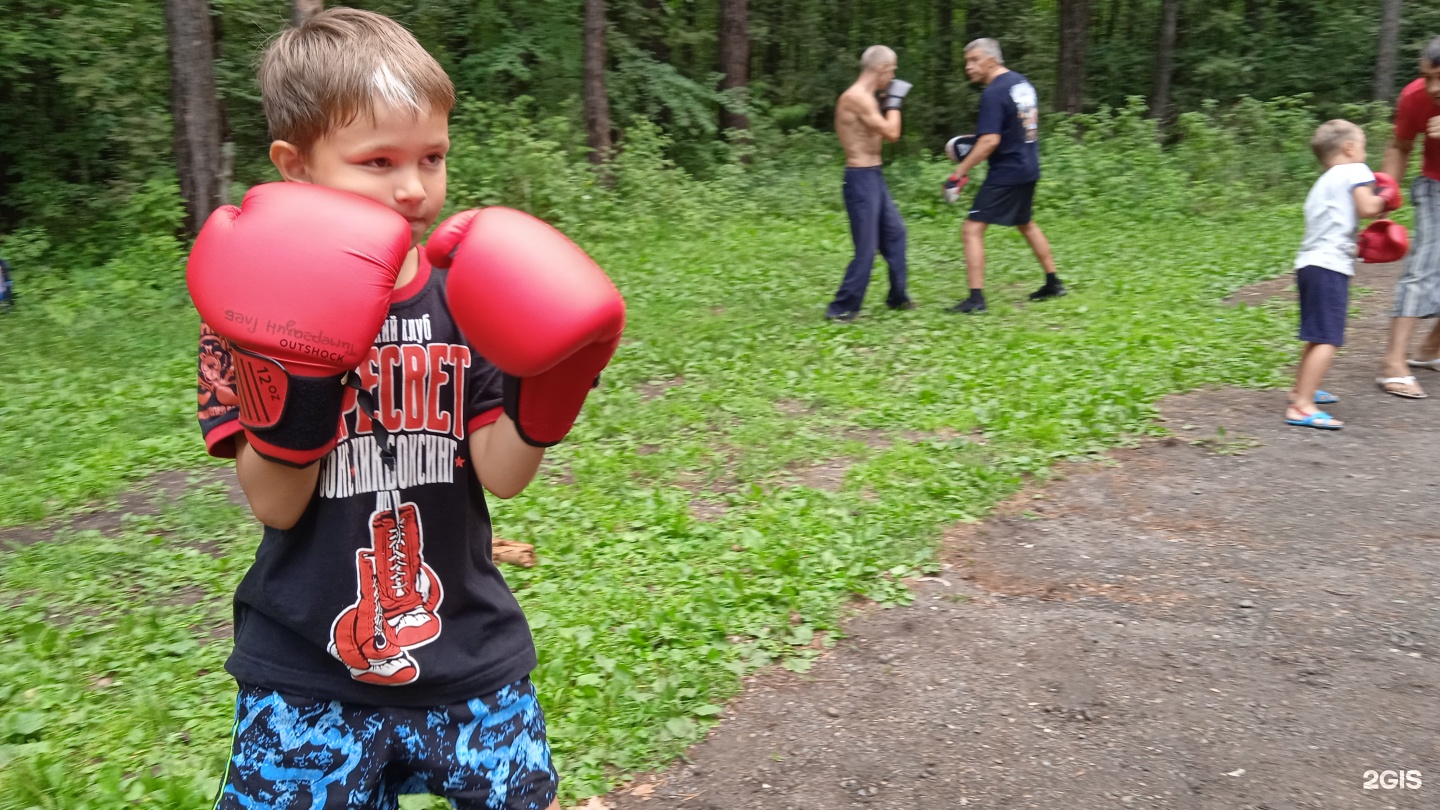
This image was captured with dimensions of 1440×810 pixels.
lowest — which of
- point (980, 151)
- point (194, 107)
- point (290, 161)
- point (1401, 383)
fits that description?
point (1401, 383)

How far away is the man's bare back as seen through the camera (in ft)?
24.5

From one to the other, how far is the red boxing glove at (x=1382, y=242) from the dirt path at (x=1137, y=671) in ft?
4.10

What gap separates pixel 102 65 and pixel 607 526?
9.15m

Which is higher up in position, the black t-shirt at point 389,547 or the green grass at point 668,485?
the black t-shirt at point 389,547

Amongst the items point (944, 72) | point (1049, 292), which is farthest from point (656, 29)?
point (1049, 292)

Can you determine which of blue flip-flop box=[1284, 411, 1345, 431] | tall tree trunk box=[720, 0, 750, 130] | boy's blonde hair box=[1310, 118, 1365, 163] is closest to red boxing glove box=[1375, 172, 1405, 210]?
boy's blonde hair box=[1310, 118, 1365, 163]

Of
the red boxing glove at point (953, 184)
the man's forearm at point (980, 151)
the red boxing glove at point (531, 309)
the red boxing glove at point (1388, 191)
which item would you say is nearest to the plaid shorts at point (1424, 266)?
the red boxing glove at point (1388, 191)

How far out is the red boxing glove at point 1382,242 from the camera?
5.25m

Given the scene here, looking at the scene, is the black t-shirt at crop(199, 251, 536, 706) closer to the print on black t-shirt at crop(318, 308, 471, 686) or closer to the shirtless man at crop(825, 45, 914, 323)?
the print on black t-shirt at crop(318, 308, 471, 686)

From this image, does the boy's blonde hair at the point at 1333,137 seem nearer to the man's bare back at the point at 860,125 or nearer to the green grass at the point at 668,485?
the green grass at the point at 668,485

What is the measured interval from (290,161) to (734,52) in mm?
13796

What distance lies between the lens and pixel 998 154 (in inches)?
300

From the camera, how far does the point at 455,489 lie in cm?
155

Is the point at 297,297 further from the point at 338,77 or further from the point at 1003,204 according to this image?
the point at 1003,204
